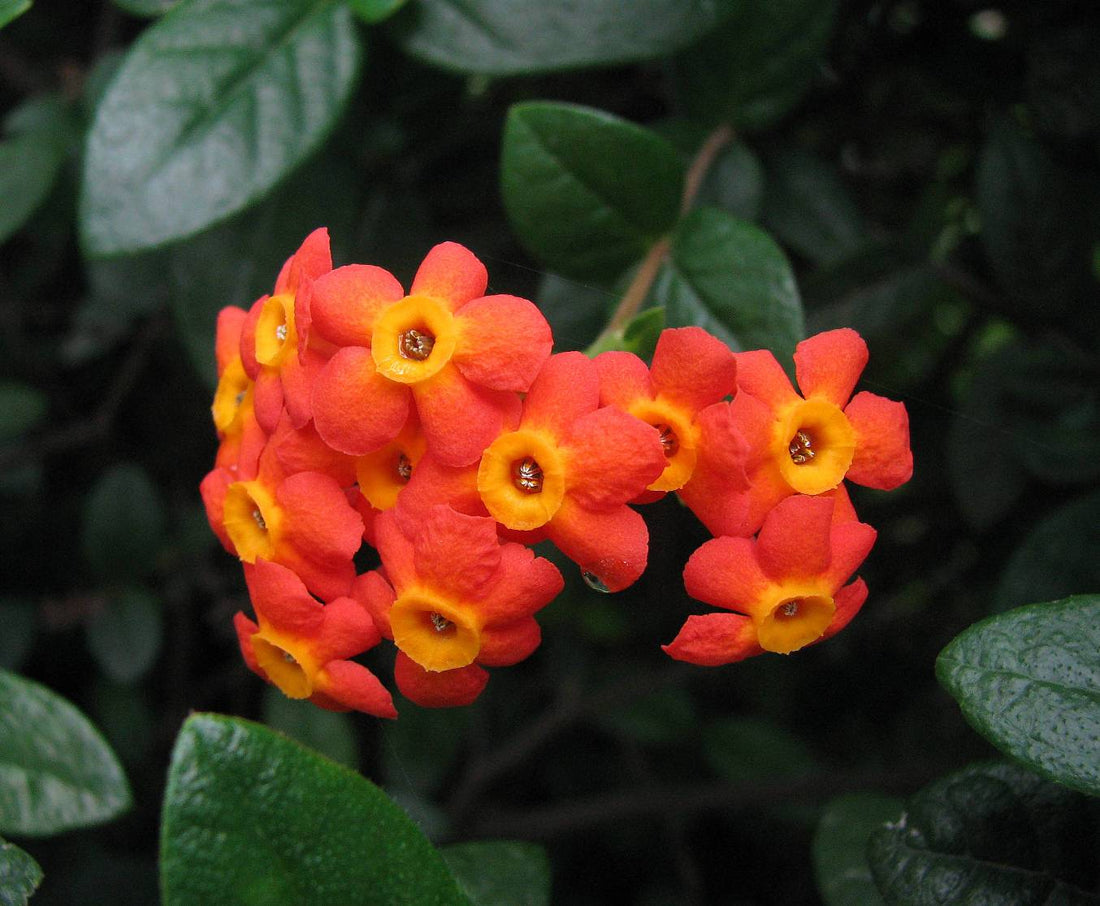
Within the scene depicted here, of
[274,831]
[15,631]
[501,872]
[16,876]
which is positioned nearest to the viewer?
[274,831]

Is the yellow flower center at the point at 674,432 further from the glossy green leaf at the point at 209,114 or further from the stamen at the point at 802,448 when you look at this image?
the glossy green leaf at the point at 209,114

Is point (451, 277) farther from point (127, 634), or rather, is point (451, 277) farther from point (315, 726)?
point (127, 634)

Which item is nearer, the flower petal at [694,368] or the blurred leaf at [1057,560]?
the flower petal at [694,368]

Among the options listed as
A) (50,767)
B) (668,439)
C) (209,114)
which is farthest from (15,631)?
(668,439)

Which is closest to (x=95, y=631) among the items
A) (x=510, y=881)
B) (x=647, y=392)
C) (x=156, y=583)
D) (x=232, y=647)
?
(x=156, y=583)

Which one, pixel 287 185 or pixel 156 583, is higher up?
pixel 287 185

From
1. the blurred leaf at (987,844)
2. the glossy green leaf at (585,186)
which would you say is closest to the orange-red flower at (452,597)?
the blurred leaf at (987,844)

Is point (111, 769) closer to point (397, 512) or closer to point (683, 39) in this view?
point (397, 512)
